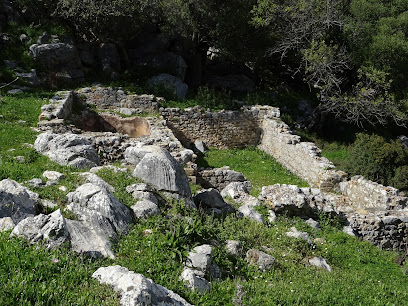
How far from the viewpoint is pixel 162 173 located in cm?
809

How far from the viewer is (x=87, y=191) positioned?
644 cm

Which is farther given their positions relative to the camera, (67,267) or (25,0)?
(25,0)

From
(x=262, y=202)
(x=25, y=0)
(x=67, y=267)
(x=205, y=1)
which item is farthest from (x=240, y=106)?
(x=67, y=267)

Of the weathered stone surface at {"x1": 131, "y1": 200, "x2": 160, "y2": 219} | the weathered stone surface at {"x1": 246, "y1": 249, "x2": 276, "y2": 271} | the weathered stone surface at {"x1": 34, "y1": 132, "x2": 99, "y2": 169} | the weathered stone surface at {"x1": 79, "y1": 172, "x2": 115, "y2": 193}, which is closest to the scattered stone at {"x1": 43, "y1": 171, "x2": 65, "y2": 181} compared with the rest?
the weathered stone surface at {"x1": 79, "y1": 172, "x2": 115, "y2": 193}

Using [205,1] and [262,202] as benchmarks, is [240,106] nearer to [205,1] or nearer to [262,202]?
[205,1]

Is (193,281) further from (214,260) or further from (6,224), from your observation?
(6,224)

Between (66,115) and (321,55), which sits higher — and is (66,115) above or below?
below

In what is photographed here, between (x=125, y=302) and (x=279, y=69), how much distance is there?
935 inches

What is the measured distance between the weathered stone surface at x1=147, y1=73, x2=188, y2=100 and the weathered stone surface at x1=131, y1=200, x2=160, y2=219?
1341 cm

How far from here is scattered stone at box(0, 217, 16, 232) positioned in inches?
199

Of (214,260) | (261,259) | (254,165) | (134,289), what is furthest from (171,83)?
(134,289)

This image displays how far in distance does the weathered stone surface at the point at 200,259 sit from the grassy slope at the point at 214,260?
126 mm

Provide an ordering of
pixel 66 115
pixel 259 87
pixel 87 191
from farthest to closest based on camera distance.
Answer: pixel 259 87 < pixel 66 115 < pixel 87 191

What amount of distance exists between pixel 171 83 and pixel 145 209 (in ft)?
48.3
